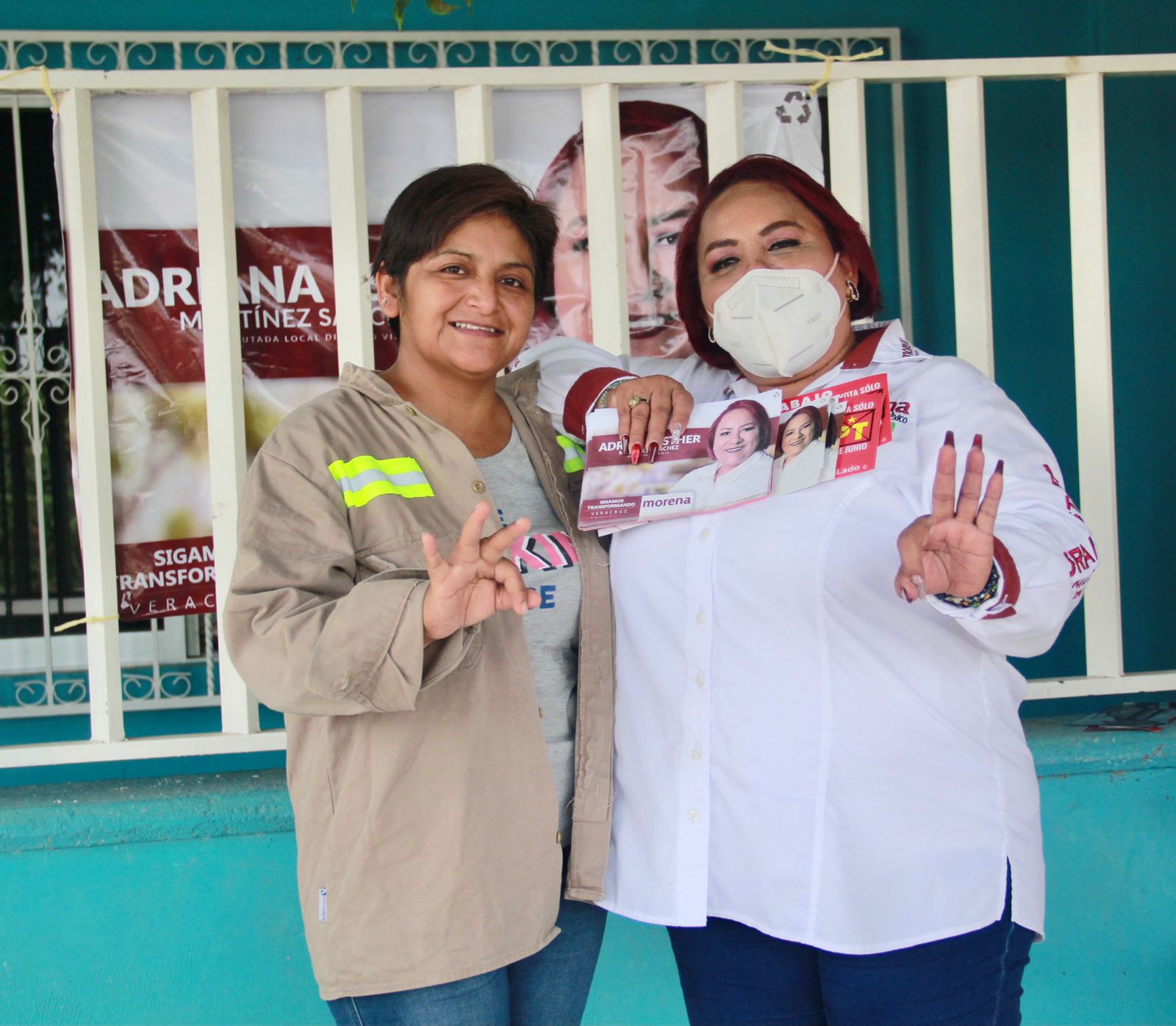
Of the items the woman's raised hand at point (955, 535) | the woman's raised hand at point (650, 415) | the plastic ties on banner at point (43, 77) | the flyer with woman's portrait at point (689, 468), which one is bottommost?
the woman's raised hand at point (955, 535)

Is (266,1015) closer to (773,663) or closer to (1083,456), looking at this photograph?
(773,663)

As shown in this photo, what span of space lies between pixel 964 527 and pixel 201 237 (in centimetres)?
190

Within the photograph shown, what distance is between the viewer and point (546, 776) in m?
1.74

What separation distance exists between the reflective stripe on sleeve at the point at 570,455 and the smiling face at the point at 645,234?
967 millimetres

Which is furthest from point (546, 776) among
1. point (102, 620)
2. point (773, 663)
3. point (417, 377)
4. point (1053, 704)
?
point (1053, 704)

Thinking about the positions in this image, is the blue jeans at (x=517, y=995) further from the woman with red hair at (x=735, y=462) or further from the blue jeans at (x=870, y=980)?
the woman with red hair at (x=735, y=462)

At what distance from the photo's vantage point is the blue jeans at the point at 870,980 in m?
1.66

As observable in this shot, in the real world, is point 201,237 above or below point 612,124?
below

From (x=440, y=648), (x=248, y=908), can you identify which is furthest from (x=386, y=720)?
(x=248, y=908)

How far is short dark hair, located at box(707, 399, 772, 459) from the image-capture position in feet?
5.75

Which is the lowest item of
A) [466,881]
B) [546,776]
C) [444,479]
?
[466,881]

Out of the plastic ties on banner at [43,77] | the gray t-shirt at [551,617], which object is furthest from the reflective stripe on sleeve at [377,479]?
the plastic ties on banner at [43,77]

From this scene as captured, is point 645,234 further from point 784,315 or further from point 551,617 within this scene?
point 551,617

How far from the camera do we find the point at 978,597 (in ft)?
4.65
